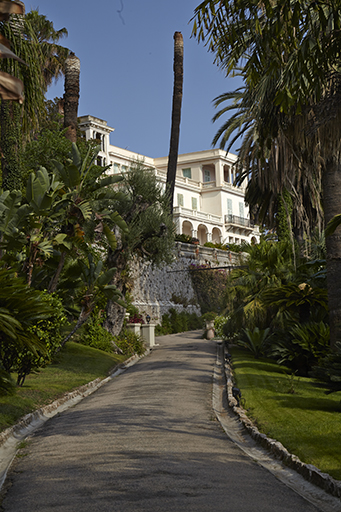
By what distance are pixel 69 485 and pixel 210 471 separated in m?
1.63

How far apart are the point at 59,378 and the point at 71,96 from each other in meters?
12.9

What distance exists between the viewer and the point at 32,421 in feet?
33.9

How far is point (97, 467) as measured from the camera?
6348mm

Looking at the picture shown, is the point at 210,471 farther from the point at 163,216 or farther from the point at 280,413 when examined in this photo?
the point at 163,216

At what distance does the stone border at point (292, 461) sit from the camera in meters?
5.60

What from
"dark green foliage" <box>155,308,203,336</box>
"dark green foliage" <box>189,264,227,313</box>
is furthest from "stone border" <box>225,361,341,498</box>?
"dark green foliage" <box>189,264,227,313</box>

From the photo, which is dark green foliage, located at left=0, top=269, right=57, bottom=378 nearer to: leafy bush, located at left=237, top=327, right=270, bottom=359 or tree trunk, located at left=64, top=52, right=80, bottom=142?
leafy bush, located at left=237, top=327, right=270, bottom=359

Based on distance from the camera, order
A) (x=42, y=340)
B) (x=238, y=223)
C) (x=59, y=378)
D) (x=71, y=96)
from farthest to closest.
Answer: (x=238, y=223) → (x=71, y=96) → (x=59, y=378) → (x=42, y=340)

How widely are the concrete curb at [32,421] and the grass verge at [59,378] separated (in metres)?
0.14

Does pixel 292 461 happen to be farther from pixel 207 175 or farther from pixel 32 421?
pixel 207 175

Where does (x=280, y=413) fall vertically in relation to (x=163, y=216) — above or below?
below

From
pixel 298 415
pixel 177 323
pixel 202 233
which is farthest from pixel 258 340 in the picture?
pixel 202 233

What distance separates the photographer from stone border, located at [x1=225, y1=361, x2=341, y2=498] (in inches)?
220

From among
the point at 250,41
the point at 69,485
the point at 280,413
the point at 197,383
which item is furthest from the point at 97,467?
the point at 197,383
